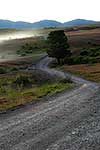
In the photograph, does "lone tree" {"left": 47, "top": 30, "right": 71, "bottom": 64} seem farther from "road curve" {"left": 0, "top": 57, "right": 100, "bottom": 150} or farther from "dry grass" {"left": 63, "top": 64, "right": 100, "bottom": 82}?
"road curve" {"left": 0, "top": 57, "right": 100, "bottom": 150}

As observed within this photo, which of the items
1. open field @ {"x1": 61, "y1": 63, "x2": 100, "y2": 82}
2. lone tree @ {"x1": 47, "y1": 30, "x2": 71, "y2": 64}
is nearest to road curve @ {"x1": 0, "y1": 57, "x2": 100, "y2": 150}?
open field @ {"x1": 61, "y1": 63, "x2": 100, "y2": 82}

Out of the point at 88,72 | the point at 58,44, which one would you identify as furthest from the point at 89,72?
the point at 58,44

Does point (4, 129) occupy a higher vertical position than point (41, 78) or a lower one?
higher

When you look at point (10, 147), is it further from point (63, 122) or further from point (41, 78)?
point (41, 78)

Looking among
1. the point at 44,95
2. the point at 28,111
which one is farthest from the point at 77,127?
the point at 44,95

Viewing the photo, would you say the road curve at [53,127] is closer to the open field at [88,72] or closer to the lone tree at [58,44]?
the open field at [88,72]

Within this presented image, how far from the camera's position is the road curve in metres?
20.4

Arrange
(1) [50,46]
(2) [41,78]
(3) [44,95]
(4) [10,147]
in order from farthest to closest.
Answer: (1) [50,46]
(2) [41,78]
(3) [44,95]
(4) [10,147]

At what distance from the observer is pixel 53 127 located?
80.3ft

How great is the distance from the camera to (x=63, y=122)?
84.8ft

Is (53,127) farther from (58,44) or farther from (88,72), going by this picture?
(58,44)

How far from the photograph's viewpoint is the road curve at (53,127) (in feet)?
67.1

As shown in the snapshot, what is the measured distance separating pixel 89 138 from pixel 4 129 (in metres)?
6.94

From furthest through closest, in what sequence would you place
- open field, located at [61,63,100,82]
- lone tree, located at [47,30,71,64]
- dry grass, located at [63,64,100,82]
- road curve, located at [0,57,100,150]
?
lone tree, located at [47,30,71,64] < open field, located at [61,63,100,82] < dry grass, located at [63,64,100,82] < road curve, located at [0,57,100,150]
